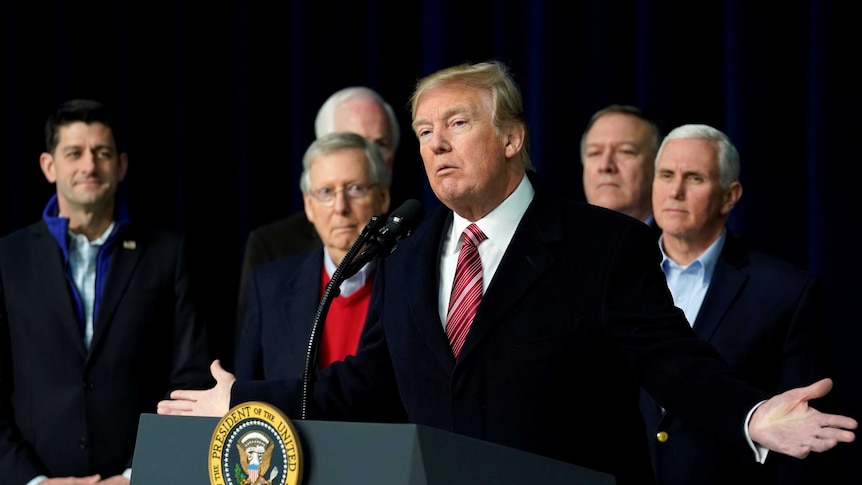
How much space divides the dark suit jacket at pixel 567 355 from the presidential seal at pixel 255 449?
47 centimetres

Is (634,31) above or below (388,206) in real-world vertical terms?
above

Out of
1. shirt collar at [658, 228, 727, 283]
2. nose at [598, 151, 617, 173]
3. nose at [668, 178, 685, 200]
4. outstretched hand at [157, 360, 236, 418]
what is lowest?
outstretched hand at [157, 360, 236, 418]

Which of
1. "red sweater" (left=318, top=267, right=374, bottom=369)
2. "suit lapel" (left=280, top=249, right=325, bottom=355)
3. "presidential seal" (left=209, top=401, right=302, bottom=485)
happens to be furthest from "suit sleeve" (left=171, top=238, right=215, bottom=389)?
"presidential seal" (left=209, top=401, right=302, bottom=485)

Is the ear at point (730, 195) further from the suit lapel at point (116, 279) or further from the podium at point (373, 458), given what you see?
the podium at point (373, 458)

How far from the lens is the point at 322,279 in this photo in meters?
3.36

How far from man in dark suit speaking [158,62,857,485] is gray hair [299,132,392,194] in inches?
45.0

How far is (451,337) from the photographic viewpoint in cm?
218

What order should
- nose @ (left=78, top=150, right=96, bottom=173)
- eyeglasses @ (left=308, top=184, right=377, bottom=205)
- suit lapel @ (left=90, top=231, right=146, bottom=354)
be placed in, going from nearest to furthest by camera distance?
eyeglasses @ (left=308, top=184, right=377, bottom=205)
suit lapel @ (left=90, top=231, right=146, bottom=354)
nose @ (left=78, top=150, right=96, bottom=173)

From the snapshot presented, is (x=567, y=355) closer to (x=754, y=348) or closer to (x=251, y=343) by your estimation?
(x=754, y=348)

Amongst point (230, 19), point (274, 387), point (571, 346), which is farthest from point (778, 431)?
point (230, 19)

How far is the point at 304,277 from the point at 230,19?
1.98 meters

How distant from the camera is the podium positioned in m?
1.58

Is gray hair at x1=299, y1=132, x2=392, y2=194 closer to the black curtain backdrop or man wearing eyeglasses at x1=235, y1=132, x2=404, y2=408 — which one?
man wearing eyeglasses at x1=235, y1=132, x2=404, y2=408

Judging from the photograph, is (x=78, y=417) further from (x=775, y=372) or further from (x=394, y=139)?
(x=775, y=372)
